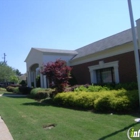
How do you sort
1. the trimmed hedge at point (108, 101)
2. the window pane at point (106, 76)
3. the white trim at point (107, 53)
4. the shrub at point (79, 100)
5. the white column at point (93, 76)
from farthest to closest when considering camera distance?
the white column at point (93, 76)
the window pane at point (106, 76)
the white trim at point (107, 53)
the shrub at point (79, 100)
the trimmed hedge at point (108, 101)

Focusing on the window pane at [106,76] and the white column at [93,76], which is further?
the white column at [93,76]

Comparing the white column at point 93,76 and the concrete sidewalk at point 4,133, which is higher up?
the white column at point 93,76

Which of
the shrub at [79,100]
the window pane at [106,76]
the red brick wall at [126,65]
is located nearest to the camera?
the shrub at [79,100]

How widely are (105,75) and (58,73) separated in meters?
6.56

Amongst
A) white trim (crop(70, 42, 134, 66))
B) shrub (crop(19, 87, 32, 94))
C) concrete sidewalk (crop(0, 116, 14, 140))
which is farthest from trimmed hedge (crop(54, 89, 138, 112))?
shrub (crop(19, 87, 32, 94))

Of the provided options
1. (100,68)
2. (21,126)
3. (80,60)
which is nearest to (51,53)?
(80,60)

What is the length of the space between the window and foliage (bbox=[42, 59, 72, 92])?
5.38 m

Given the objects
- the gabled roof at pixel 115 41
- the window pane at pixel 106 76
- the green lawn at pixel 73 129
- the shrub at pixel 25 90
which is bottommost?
the green lawn at pixel 73 129

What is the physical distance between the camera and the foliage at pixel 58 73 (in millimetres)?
14719

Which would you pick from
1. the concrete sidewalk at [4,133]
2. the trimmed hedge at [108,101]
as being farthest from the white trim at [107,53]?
the concrete sidewalk at [4,133]

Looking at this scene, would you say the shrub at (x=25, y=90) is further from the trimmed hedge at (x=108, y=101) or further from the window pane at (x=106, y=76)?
the trimmed hedge at (x=108, y=101)

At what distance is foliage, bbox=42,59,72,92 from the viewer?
1472 cm

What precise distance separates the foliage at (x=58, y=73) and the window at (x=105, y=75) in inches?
212

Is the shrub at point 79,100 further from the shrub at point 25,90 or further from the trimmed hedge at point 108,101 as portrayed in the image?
the shrub at point 25,90
